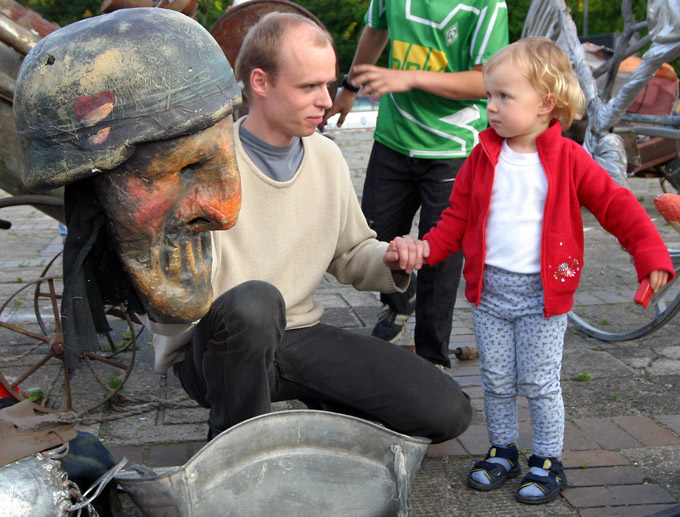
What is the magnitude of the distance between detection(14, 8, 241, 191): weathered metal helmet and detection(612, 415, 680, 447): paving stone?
6.41 feet

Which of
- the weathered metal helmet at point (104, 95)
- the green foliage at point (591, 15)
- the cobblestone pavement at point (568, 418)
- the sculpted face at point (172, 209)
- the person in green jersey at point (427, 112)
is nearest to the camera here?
the weathered metal helmet at point (104, 95)

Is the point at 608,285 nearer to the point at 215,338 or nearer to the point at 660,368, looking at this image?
the point at 660,368

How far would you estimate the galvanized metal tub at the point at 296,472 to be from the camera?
5.87ft

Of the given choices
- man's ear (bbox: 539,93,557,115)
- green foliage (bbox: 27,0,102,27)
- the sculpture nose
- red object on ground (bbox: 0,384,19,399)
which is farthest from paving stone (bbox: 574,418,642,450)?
green foliage (bbox: 27,0,102,27)

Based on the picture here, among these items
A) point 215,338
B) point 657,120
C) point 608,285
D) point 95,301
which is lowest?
point 608,285

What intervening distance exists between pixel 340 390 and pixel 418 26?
151cm

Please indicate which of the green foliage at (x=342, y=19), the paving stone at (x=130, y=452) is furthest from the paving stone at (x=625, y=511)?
the green foliage at (x=342, y=19)

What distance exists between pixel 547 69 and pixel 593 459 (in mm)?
1257

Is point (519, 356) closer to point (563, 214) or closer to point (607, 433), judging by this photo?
point (563, 214)

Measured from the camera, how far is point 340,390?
7.48 feet

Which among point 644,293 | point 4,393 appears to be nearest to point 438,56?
point 644,293

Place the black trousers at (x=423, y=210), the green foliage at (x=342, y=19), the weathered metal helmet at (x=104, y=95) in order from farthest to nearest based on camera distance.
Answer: the green foliage at (x=342, y=19), the black trousers at (x=423, y=210), the weathered metal helmet at (x=104, y=95)

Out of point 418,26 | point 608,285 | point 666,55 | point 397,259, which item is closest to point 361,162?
point 608,285

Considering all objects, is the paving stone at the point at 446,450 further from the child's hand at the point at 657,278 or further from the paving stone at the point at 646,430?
the child's hand at the point at 657,278
